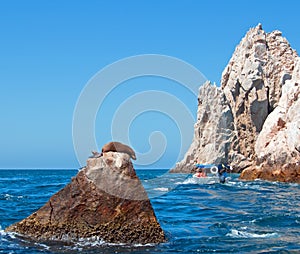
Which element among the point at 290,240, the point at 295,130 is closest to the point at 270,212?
the point at 290,240

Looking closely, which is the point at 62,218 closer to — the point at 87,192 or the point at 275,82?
the point at 87,192

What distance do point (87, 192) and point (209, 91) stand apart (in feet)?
329

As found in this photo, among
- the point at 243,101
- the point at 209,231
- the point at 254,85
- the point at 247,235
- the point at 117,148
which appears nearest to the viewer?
the point at 117,148

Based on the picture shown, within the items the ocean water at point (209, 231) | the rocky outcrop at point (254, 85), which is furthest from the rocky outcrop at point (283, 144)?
the rocky outcrop at point (254, 85)

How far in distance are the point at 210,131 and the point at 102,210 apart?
9780 cm

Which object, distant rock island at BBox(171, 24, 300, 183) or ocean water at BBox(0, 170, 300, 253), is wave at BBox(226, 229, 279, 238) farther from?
distant rock island at BBox(171, 24, 300, 183)

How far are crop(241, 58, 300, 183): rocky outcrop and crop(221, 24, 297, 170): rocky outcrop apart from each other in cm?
3425

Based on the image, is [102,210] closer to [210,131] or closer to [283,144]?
[283,144]

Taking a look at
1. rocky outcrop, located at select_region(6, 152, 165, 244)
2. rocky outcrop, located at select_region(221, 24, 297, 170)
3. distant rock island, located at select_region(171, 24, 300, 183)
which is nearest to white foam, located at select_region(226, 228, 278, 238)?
rocky outcrop, located at select_region(6, 152, 165, 244)

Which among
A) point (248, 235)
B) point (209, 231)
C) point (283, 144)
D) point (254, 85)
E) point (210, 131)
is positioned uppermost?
point (254, 85)

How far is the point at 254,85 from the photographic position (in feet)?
324

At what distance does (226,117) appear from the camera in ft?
344

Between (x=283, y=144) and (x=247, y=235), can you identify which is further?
(x=283, y=144)

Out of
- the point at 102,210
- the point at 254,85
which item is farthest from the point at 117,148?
the point at 254,85
